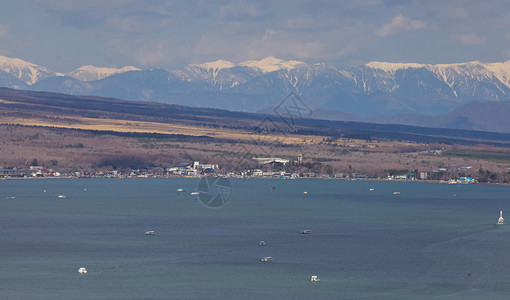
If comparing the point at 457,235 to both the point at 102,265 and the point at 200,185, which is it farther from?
the point at 200,185

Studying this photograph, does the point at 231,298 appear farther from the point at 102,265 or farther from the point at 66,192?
Answer: the point at 66,192

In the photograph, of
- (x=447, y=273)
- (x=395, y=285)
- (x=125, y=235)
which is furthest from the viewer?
(x=125, y=235)

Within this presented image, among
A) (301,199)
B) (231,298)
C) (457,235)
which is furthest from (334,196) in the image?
(231,298)

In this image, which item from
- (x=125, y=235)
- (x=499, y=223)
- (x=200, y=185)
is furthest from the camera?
(x=200, y=185)

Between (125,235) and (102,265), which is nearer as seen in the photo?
(102,265)

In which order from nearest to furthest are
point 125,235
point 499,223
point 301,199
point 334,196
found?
point 125,235 < point 499,223 < point 301,199 < point 334,196

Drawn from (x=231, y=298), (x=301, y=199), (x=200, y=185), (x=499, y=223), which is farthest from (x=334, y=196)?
(x=231, y=298)
